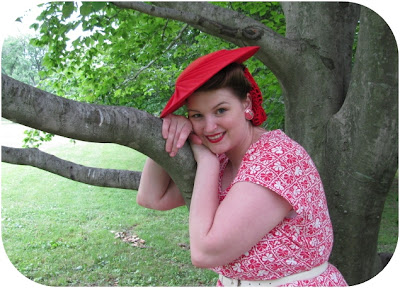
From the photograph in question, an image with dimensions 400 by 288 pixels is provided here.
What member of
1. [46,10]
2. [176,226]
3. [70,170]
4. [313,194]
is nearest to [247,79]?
[313,194]

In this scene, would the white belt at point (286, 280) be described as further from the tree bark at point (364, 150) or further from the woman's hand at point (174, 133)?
the tree bark at point (364, 150)

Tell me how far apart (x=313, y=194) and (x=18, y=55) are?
568 inches

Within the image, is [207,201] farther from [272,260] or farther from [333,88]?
[333,88]

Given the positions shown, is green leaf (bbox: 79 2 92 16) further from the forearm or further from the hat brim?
the forearm

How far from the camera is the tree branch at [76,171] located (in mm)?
3006

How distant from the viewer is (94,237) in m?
8.36

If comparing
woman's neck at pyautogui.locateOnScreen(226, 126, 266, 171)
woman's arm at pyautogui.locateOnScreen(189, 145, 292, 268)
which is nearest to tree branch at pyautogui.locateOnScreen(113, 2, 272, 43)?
woman's neck at pyautogui.locateOnScreen(226, 126, 266, 171)

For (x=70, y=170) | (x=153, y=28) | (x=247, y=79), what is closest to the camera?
(x=247, y=79)

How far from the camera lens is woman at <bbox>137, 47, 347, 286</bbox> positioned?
1759 mm

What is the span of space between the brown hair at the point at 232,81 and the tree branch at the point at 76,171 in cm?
124

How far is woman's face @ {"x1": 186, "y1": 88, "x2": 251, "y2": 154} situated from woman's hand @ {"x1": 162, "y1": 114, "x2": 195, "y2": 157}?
0.22ft

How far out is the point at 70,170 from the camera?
3.13 m

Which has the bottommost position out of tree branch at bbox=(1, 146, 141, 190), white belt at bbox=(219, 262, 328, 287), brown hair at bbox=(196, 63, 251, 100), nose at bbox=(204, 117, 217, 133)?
white belt at bbox=(219, 262, 328, 287)

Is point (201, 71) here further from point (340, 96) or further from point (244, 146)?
point (340, 96)
